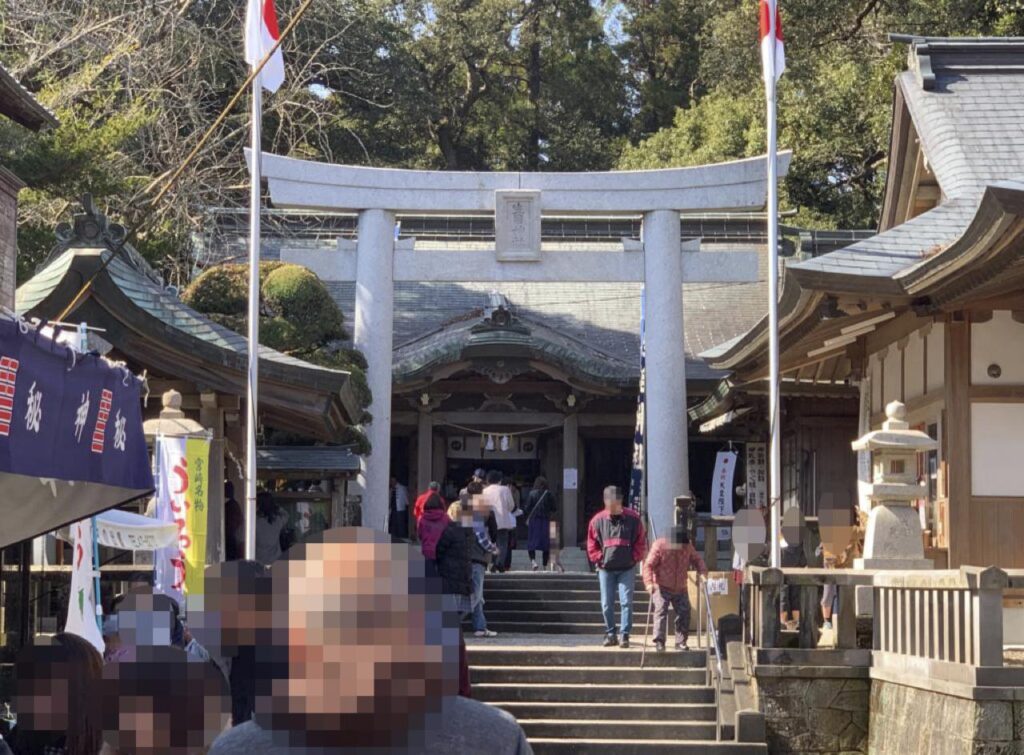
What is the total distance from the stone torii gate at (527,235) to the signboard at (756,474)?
312 centimetres

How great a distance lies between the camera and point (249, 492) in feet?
45.9

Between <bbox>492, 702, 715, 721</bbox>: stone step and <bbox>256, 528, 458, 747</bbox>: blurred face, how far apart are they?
10940mm

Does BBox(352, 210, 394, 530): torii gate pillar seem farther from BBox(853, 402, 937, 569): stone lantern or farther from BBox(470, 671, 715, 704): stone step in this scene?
BBox(853, 402, 937, 569): stone lantern

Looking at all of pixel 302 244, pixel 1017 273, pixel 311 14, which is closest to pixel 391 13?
pixel 311 14

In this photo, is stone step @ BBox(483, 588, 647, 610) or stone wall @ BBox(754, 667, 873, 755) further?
stone step @ BBox(483, 588, 647, 610)

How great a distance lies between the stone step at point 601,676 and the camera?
13.9 metres

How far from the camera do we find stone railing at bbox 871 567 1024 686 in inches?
372

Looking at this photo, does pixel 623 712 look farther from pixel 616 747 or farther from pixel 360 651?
pixel 360 651

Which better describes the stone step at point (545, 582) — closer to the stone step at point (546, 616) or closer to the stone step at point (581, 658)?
the stone step at point (546, 616)

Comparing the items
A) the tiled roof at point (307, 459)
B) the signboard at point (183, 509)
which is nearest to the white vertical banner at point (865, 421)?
the tiled roof at point (307, 459)

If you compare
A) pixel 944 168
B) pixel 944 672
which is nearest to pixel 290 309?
pixel 944 168

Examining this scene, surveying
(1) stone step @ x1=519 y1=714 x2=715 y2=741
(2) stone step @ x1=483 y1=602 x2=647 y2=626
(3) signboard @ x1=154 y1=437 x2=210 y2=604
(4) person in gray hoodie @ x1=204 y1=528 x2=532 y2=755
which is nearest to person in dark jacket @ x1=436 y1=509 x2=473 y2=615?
(1) stone step @ x1=519 y1=714 x2=715 y2=741

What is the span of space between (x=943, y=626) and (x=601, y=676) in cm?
445

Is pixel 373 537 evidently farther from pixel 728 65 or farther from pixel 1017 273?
pixel 728 65
